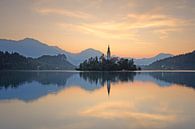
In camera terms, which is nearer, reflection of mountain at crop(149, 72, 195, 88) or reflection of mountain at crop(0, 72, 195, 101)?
reflection of mountain at crop(0, 72, 195, 101)

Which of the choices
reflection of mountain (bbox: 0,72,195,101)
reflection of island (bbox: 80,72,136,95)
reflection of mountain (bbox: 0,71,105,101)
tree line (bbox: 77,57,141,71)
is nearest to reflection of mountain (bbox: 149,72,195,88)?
reflection of mountain (bbox: 0,72,195,101)

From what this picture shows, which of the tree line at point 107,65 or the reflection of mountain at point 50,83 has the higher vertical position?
the tree line at point 107,65

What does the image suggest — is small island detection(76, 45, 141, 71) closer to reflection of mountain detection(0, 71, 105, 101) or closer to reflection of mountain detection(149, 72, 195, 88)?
reflection of mountain detection(149, 72, 195, 88)

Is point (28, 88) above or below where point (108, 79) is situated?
below

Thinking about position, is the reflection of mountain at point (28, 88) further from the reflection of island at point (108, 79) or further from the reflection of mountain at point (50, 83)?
the reflection of island at point (108, 79)

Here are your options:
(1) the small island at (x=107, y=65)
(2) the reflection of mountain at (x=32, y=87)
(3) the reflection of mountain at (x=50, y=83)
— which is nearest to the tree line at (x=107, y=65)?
(1) the small island at (x=107, y=65)

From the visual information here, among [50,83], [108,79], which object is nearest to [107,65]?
[108,79]

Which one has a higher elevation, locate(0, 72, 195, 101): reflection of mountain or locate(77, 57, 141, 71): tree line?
locate(77, 57, 141, 71): tree line

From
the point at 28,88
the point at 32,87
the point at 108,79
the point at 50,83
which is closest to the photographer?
the point at 28,88

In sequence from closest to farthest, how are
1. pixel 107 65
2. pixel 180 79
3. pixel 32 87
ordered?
pixel 32 87 < pixel 180 79 < pixel 107 65

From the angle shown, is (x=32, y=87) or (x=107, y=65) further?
(x=107, y=65)

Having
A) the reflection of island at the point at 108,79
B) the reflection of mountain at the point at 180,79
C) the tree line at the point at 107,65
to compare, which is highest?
the tree line at the point at 107,65

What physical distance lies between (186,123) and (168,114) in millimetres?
2361

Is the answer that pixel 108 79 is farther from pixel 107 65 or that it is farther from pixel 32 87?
pixel 107 65
